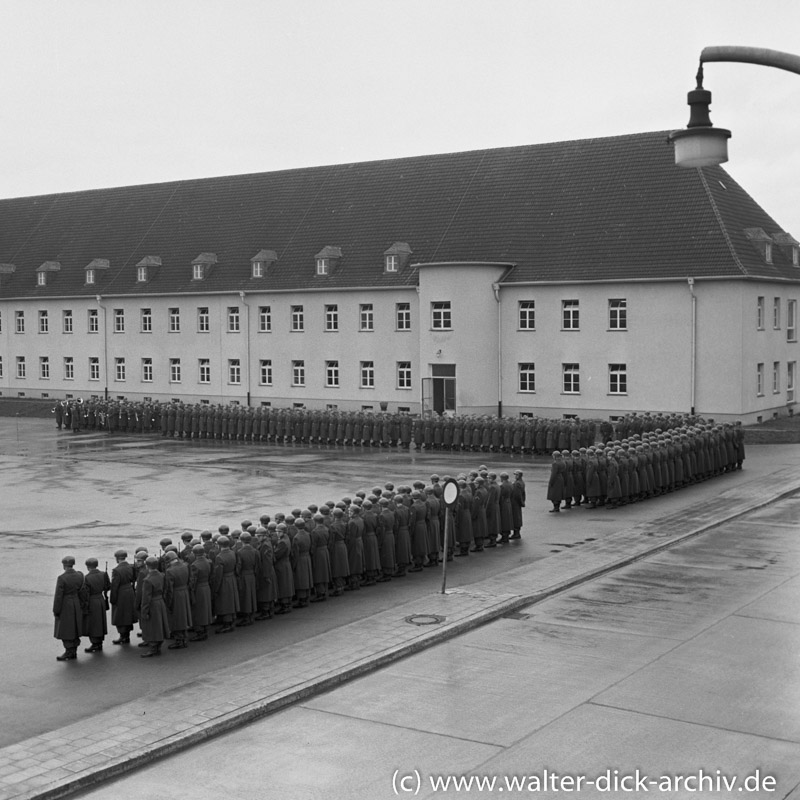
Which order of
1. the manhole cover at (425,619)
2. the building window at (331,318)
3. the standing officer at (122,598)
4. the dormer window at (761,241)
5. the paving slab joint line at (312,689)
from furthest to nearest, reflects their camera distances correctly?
the building window at (331,318)
the dormer window at (761,241)
the manhole cover at (425,619)
the standing officer at (122,598)
the paving slab joint line at (312,689)

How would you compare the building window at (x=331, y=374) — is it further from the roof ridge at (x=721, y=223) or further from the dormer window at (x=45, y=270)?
the dormer window at (x=45, y=270)

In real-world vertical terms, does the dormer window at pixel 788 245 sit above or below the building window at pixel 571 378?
above

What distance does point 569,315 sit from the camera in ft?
130

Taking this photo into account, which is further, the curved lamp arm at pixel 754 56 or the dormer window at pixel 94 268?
the dormer window at pixel 94 268

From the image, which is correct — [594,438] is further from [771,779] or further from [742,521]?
[771,779]

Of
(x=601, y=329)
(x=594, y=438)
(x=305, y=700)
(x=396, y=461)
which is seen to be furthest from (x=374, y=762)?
(x=601, y=329)

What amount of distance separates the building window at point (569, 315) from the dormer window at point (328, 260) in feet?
32.9

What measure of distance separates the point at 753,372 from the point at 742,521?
1759 cm

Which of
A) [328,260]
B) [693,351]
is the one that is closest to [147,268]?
[328,260]

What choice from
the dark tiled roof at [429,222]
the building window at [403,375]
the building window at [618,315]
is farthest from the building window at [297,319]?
the building window at [618,315]

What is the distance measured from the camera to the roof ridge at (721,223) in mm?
36219

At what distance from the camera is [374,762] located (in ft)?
30.1

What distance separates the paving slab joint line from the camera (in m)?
8.81

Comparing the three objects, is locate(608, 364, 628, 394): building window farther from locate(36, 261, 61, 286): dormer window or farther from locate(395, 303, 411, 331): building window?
locate(36, 261, 61, 286): dormer window
